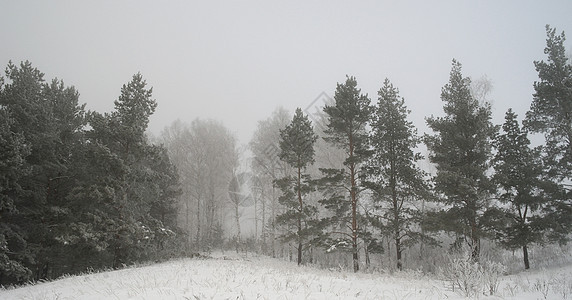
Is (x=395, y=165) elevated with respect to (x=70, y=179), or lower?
elevated

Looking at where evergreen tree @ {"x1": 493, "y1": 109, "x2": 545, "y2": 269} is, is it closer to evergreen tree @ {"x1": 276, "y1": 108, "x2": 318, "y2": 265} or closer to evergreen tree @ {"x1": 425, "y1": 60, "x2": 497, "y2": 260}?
evergreen tree @ {"x1": 425, "y1": 60, "x2": 497, "y2": 260}

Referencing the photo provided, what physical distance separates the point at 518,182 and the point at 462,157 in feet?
10.9

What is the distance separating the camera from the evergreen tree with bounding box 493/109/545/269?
50.0 ft

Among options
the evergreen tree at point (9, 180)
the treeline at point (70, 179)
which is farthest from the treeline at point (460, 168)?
the evergreen tree at point (9, 180)

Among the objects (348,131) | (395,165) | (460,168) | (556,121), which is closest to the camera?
(460,168)

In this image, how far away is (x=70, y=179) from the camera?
1705 cm

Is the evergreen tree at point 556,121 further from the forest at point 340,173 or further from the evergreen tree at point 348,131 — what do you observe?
the evergreen tree at point 348,131

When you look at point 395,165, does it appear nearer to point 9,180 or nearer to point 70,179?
point 70,179

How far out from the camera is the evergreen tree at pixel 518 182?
50.0 feet

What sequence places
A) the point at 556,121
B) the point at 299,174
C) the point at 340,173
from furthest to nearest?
1. the point at 299,174
2. the point at 340,173
3. the point at 556,121

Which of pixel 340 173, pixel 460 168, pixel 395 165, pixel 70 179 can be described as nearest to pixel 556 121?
pixel 460 168

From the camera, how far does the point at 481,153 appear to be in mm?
15891

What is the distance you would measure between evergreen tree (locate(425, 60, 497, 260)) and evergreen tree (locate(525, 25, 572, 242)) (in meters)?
2.89

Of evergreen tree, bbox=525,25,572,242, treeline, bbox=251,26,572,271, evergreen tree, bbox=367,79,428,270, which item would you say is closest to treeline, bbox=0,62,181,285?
treeline, bbox=251,26,572,271
